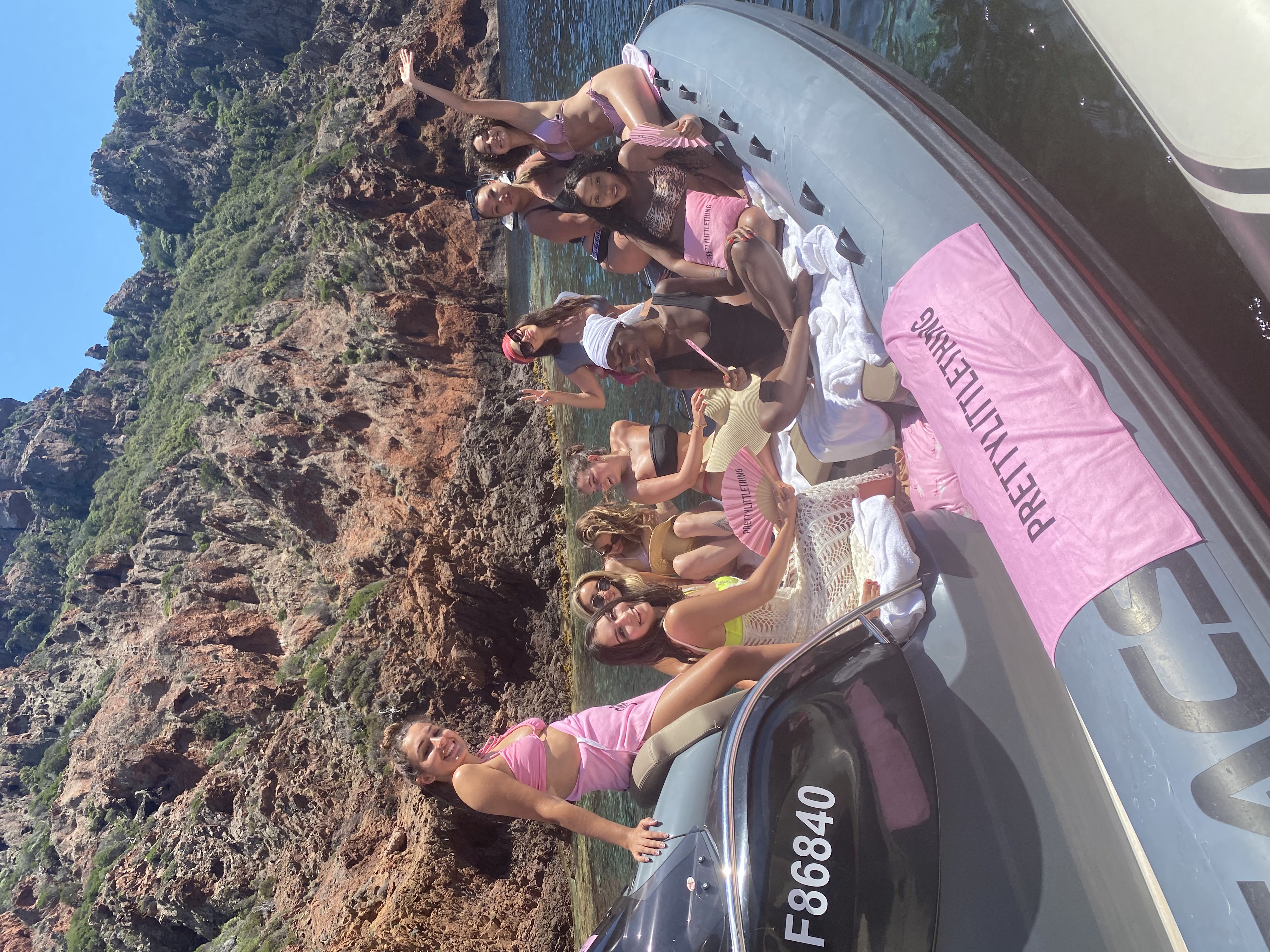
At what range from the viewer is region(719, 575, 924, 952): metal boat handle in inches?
54.0

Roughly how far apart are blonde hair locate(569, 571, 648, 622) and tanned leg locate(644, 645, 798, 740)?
0.44m

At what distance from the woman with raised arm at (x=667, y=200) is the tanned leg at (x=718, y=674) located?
172 centimetres

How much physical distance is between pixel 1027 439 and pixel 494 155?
11.8 ft

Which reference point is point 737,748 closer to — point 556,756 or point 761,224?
point 556,756

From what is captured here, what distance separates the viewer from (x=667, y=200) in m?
3.44

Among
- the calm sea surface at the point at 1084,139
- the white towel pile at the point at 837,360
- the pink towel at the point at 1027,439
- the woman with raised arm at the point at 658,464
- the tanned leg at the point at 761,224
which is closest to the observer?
the pink towel at the point at 1027,439

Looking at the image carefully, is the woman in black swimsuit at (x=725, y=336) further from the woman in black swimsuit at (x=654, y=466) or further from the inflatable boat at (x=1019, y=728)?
the inflatable boat at (x=1019, y=728)

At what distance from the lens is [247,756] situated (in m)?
8.39

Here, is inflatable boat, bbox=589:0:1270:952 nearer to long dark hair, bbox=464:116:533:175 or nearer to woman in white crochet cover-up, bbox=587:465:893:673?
woman in white crochet cover-up, bbox=587:465:893:673

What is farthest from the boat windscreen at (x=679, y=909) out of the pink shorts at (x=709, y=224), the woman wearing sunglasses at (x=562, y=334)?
the pink shorts at (x=709, y=224)

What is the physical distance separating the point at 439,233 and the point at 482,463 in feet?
22.1

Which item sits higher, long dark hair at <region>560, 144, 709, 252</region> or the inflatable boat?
long dark hair at <region>560, 144, 709, 252</region>

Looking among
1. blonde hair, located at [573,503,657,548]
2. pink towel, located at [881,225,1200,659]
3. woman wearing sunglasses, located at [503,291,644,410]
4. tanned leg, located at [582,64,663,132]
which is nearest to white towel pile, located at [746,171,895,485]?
pink towel, located at [881,225,1200,659]

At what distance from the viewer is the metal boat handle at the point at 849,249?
211cm
